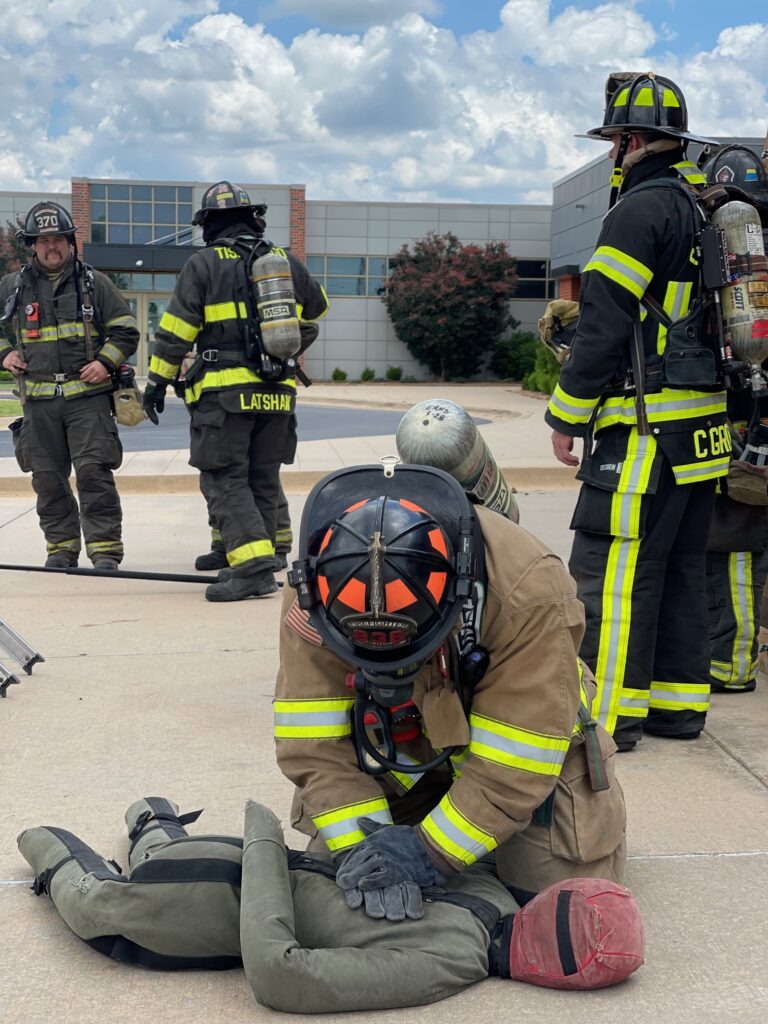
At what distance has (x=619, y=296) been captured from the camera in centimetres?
429

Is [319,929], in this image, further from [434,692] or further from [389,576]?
[389,576]

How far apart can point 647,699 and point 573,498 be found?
731cm

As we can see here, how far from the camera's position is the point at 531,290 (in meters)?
41.1

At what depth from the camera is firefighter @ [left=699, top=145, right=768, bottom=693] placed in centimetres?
518

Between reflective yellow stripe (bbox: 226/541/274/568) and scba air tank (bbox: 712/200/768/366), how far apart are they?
11.6 ft

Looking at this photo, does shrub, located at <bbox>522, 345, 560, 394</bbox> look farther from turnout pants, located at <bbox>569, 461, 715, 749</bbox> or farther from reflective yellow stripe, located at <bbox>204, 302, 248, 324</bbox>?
turnout pants, located at <bbox>569, 461, 715, 749</bbox>

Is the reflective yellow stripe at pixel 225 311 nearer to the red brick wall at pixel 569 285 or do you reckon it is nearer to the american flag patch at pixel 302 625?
the american flag patch at pixel 302 625

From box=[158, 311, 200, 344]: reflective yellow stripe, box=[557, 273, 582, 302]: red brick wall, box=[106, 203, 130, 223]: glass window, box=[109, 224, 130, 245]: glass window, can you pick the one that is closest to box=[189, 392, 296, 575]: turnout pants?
box=[158, 311, 200, 344]: reflective yellow stripe

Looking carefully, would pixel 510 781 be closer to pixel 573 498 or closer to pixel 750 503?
pixel 750 503

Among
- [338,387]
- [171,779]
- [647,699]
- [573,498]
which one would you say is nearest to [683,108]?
[647,699]

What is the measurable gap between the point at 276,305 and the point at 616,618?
133 inches

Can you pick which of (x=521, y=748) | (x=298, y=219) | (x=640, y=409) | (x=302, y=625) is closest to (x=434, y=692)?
(x=521, y=748)

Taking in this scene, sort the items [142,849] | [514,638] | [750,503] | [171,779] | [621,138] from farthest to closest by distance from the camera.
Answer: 1. [750,503]
2. [621,138]
3. [171,779]
4. [142,849]
5. [514,638]

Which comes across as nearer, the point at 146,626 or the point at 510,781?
the point at 510,781
